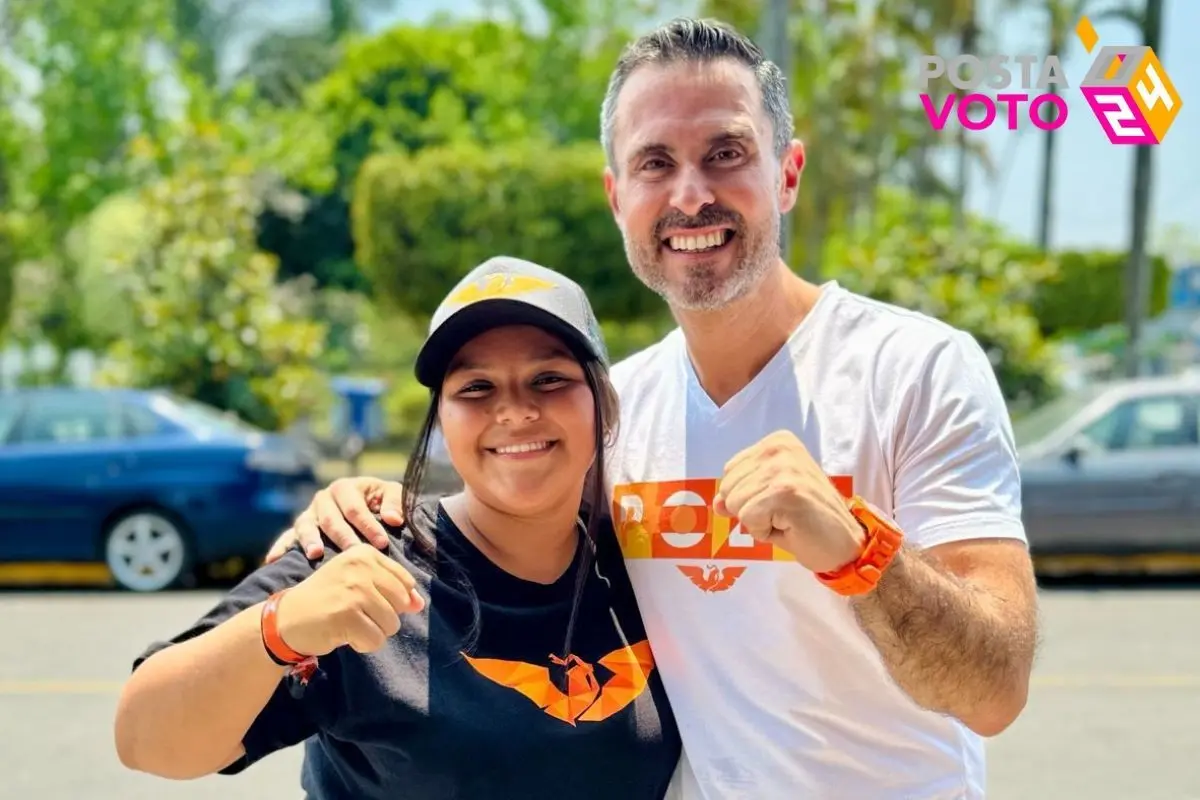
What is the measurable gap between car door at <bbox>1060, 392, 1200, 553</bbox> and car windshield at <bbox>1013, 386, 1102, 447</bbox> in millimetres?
333

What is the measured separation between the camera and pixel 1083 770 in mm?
5547

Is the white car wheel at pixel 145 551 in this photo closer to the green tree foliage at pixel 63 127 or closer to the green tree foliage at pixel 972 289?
the green tree foliage at pixel 972 289

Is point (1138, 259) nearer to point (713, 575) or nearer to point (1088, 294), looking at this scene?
point (1088, 294)

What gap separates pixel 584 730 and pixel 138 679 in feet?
2.23

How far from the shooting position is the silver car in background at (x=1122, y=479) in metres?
9.80

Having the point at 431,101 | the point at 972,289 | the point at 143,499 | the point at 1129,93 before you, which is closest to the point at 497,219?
the point at 972,289

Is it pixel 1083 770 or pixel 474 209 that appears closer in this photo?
pixel 1083 770

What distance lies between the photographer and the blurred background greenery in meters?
13.2

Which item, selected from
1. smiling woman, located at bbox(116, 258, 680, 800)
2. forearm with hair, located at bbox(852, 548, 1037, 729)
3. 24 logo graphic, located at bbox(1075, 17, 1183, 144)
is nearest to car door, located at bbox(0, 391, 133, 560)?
24 logo graphic, located at bbox(1075, 17, 1183, 144)

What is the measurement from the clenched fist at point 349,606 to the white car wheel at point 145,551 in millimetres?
8427

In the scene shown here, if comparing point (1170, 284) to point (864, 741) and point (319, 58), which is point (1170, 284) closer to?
point (319, 58)

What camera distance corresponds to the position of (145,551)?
974 cm

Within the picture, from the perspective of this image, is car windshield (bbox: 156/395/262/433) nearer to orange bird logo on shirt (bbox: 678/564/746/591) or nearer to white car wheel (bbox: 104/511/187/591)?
white car wheel (bbox: 104/511/187/591)

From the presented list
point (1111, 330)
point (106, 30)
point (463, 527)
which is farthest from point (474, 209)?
point (463, 527)
